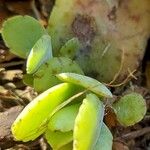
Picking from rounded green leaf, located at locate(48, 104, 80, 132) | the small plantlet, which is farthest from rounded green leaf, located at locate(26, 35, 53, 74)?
rounded green leaf, located at locate(48, 104, 80, 132)

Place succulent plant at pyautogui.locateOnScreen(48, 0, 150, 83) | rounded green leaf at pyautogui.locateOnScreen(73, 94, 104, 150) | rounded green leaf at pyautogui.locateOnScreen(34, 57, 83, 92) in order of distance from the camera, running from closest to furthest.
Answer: rounded green leaf at pyautogui.locateOnScreen(73, 94, 104, 150) < rounded green leaf at pyautogui.locateOnScreen(34, 57, 83, 92) < succulent plant at pyautogui.locateOnScreen(48, 0, 150, 83)

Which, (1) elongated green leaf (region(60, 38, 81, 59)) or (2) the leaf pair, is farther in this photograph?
(1) elongated green leaf (region(60, 38, 81, 59))

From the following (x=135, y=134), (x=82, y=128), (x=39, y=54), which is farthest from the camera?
(x=135, y=134)

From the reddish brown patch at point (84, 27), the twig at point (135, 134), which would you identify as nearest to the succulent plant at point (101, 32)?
the reddish brown patch at point (84, 27)

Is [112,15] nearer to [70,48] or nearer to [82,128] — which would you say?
[70,48]

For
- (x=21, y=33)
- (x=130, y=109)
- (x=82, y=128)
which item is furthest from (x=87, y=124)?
(x=21, y=33)

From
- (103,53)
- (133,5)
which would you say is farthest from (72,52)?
(133,5)

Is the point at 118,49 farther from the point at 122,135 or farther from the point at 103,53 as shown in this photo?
the point at 122,135

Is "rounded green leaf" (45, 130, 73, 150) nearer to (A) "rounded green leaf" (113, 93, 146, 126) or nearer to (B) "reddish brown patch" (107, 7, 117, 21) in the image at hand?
(A) "rounded green leaf" (113, 93, 146, 126)
